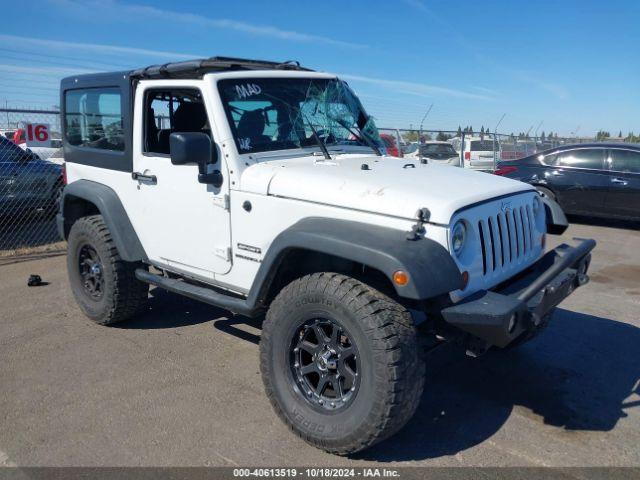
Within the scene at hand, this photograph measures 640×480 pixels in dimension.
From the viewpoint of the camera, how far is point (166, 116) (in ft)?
15.1

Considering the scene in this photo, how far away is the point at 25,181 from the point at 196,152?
22.0 ft

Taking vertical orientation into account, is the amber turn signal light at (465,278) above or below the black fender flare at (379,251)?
below

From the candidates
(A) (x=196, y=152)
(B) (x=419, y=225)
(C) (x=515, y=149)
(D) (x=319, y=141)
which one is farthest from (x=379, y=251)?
(C) (x=515, y=149)

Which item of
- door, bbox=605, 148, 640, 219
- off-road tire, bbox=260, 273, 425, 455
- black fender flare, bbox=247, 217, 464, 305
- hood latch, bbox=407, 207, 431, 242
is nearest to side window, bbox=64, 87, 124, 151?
black fender flare, bbox=247, 217, 464, 305

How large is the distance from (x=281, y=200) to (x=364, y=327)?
3.34ft

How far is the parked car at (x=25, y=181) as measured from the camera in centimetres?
876

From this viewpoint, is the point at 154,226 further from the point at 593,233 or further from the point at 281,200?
the point at 593,233

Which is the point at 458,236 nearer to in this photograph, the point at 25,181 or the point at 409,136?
the point at 25,181

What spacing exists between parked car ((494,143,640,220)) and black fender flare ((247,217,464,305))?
306 inches

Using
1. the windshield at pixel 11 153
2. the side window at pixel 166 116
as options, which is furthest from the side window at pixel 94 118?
the windshield at pixel 11 153

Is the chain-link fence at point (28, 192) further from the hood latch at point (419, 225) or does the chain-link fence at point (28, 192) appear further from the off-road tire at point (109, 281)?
the hood latch at point (419, 225)

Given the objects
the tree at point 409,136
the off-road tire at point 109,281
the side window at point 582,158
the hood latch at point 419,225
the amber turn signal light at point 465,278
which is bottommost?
the off-road tire at point 109,281

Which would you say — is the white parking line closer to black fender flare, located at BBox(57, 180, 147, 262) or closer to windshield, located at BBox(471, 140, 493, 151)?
black fender flare, located at BBox(57, 180, 147, 262)

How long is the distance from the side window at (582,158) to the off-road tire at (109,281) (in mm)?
8218
